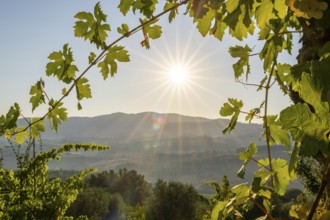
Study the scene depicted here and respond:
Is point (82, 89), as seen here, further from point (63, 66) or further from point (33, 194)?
point (33, 194)

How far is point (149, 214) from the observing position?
27281 mm

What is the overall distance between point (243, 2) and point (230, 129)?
2.18 ft

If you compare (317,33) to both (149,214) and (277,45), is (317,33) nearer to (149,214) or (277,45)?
(277,45)

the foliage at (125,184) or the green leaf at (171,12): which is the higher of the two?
the green leaf at (171,12)

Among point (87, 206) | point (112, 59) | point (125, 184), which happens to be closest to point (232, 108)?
point (112, 59)

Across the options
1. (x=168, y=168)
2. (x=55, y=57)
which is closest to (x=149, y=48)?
(x=55, y=57)

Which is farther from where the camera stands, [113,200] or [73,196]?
[113,200]

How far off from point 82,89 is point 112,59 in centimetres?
22

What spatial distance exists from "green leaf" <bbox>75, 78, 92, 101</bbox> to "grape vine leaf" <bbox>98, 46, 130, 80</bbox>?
10 centimetres

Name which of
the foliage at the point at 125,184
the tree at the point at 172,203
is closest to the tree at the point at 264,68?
the tree at the point at 172,203

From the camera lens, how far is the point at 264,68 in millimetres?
1410

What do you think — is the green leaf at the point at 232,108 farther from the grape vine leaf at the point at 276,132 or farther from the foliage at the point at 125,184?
the foliage at the point at 125,184

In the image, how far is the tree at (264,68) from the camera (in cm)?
56

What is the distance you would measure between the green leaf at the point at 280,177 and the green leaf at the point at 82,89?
0.90 meters
